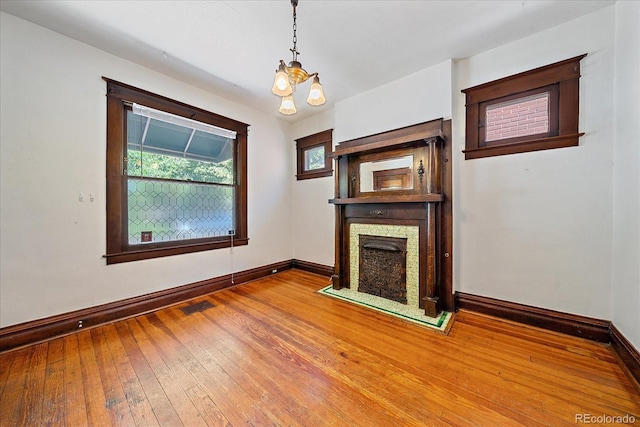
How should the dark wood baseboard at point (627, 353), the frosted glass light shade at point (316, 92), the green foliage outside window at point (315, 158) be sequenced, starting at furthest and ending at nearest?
1. the green foliage outside window at point (315, 158)
2. the frosted glass light shade at point (316, 92)
3. the dark wood baseboard at point (627, 353)

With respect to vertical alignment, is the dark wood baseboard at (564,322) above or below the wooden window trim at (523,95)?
below

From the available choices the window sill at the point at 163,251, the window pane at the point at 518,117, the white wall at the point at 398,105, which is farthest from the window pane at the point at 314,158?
the window pane at the point at 518,117

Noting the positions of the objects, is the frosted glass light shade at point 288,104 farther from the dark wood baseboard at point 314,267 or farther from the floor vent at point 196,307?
the dark wood baseboard at point 314,267

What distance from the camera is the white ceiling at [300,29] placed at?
1852mm

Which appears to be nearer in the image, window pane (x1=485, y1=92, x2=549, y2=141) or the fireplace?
window pane (x1=485, y1=92, x2=549, y2=141)

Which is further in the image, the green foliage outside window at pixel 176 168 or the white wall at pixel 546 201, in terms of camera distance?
the green foliage outside window at pixel 176 168

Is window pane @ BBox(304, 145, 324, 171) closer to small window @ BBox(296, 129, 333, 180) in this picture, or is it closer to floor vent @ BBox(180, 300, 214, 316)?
small window @ BBox(296, 129, 333, 180)

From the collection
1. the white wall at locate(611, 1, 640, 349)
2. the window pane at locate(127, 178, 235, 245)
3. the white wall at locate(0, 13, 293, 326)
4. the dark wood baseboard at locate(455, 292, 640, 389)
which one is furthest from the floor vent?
the white wall at locate(611, 1, 640, 349)

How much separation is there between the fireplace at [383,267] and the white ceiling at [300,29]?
2110 mm

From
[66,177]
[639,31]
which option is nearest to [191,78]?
[66,177]

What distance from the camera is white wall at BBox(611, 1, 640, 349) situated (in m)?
1.59

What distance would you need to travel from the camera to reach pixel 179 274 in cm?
292

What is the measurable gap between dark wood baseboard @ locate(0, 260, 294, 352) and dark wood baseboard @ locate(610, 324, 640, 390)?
12.7 feet

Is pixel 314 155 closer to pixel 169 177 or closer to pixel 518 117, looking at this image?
pixel 169 177
